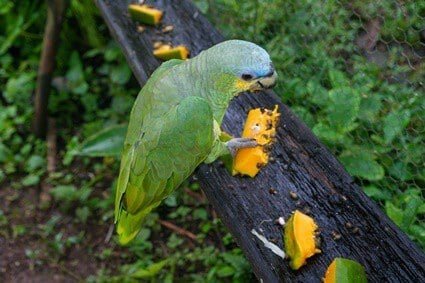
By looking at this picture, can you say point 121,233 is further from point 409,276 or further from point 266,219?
point 409,276

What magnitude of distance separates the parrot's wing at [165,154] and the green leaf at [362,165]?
1.59 feet

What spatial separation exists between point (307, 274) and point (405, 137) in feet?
1.91

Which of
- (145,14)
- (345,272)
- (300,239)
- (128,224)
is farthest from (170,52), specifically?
(345,272)

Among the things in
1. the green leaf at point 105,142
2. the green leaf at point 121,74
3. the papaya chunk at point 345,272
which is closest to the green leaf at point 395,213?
the papaya chunk at point 345,272

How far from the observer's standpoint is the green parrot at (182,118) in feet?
4.21

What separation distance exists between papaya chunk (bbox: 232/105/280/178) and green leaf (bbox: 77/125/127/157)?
31.9 inches

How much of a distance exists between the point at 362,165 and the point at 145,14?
2.87ft

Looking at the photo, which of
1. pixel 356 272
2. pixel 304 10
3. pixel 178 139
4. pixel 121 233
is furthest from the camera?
pixel 304 10

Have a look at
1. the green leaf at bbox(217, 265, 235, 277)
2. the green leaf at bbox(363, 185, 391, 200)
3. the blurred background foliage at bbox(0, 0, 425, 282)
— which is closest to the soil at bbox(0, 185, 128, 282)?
the blurred background foliage at bbox(0, 0, 425, 282)

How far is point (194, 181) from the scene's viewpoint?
2244mm

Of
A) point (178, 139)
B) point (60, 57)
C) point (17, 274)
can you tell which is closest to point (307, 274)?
point (178, 139)

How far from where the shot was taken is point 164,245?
213cm

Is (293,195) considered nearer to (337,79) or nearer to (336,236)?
(336,236)

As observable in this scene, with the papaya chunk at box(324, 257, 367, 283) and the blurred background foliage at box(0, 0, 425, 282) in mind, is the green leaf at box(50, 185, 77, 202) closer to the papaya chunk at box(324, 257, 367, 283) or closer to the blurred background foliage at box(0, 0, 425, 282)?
the blurred background foliage at box(0, 0, 425, 282)
